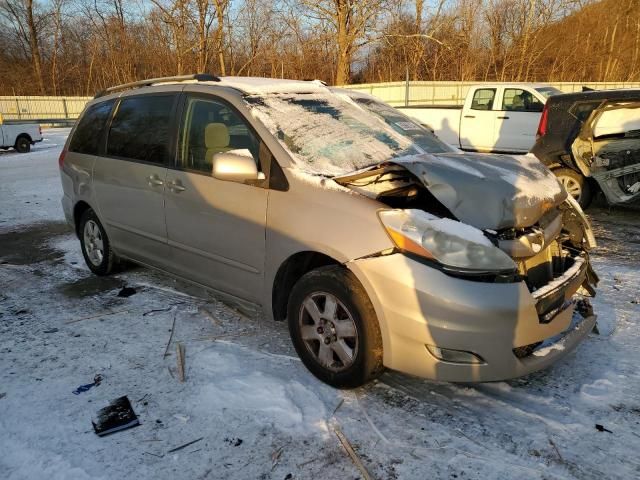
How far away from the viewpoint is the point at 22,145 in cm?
1809

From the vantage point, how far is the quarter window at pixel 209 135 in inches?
133

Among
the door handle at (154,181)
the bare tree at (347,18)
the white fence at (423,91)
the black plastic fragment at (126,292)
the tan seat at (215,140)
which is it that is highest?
the bare tree at (347,18)

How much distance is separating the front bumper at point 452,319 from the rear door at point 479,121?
9.60m

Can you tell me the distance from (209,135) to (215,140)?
78 millimetres

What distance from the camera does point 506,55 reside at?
31.8 m

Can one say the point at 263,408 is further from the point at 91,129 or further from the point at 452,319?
the point at 91,129

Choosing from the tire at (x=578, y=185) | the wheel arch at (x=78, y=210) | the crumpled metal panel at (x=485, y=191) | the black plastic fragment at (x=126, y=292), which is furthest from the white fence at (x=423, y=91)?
the crumpled metal panel at (x=485, y=191)

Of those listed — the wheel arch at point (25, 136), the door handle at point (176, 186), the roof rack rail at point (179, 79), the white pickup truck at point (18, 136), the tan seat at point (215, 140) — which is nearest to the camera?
the tan seat at point (215, 140)

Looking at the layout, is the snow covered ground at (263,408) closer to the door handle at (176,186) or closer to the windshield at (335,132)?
the door handle at (176,186)

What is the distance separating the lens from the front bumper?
2.41 metres

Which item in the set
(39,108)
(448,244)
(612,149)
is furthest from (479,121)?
(39,108)

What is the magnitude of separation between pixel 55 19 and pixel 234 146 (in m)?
49.8

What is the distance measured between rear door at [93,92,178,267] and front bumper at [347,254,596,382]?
203cm

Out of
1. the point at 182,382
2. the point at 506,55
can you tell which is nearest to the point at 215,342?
the point at 182,382
